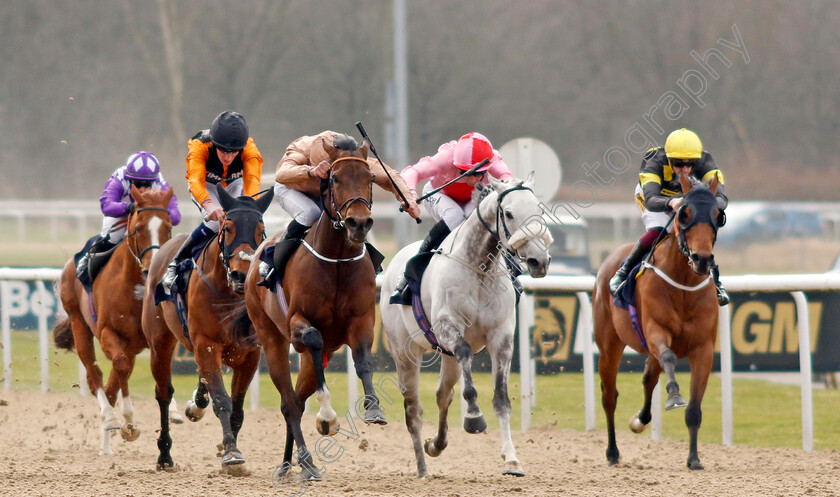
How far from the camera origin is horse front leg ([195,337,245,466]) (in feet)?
20.7

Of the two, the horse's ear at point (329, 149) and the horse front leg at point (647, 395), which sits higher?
the horse's ear at point (329, 149)

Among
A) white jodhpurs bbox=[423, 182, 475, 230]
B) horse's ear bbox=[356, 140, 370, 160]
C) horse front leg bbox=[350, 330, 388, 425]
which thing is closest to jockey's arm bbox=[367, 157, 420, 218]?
horse's ear bbox=[356, 140, 370, 160]

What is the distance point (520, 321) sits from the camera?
27.5ft

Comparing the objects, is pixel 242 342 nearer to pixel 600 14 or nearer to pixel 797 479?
pixel 797 479

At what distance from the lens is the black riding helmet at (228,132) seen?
260 inches

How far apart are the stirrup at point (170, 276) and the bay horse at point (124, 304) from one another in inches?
21.9

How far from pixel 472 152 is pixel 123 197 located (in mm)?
2809

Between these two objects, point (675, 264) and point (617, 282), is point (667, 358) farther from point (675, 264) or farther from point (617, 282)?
point (617, 282)

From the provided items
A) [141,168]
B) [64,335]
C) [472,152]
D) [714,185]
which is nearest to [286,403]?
[472,152]

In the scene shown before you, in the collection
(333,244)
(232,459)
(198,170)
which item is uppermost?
(198,170)

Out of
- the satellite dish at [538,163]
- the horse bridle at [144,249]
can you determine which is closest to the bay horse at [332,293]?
the horse bridle at [144,249]

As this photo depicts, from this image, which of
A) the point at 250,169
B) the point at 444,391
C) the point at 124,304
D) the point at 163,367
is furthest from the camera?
the point at 124,304

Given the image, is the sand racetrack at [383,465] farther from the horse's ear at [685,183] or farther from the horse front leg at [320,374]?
the horse's ear at [685,183]

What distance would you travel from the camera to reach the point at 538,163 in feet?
28.6
